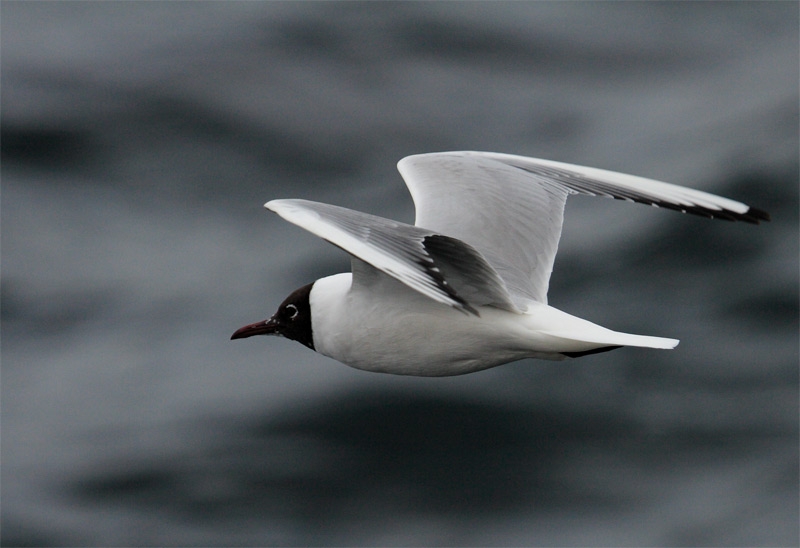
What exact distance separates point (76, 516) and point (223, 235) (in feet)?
8.20

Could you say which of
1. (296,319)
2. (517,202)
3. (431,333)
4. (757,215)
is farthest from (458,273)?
(757,215)

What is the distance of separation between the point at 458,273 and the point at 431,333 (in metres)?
0.35

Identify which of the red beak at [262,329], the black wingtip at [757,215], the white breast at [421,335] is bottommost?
the white breast at [421,335]

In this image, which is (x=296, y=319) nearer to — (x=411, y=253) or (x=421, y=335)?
(x=421, y=335)

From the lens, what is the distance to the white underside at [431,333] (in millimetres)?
4323

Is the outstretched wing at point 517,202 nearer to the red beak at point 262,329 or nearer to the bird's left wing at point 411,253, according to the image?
the bird's left wing at point 411,253

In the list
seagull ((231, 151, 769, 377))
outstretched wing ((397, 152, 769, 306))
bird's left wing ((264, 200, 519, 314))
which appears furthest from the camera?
outstretched wing ((397, 152, 769, 306))

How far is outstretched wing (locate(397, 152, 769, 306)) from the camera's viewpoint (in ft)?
16.0

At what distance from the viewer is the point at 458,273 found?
13.8 ft

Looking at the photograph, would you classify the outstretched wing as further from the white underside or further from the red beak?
the red beak

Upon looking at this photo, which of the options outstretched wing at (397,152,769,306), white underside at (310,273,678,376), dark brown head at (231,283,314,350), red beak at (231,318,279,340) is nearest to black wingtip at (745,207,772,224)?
outstretched wing at (397,152,769,306)

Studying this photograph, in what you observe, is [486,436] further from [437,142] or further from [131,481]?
[437,142]

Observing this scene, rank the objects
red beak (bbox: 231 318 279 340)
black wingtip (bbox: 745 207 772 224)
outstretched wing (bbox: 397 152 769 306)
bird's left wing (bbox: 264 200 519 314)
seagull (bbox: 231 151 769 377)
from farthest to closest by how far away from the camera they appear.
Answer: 1. red beak (bbox: 231 318 279 340)
2. outstretched wing (bbox: 397 152 769 306)
3. black wingtip (bbox: 745 207 772 224)
4. seagull (bbox: 231 151 769 377)
5. bird's left wing (bbox: 264 200 519 314)

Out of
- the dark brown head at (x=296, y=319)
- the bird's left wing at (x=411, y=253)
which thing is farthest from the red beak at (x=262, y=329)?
the bird's left wing at (x=411, y=253)
